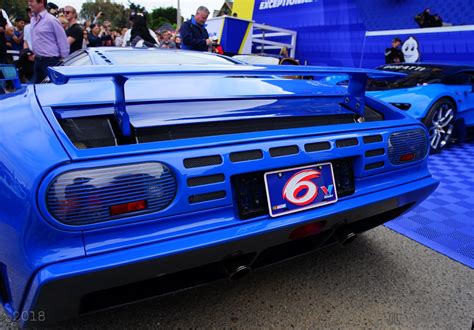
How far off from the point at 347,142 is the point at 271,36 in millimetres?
13721

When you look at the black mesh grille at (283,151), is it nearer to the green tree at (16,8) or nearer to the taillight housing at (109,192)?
the taillight housing at (109,192)

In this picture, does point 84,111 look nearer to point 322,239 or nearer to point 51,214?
point 51,214

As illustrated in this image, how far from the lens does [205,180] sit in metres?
1.25

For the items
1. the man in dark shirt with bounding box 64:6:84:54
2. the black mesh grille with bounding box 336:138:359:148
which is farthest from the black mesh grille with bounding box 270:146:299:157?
the man in dark shirt with bounding box 64:6:84:54

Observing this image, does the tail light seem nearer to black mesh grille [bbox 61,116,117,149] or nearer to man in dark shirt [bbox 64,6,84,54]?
black mesh grille [bbox 61,116,117,149]

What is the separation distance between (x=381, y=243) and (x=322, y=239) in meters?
0.96

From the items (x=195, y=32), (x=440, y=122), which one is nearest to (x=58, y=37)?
(x=195, y=32)

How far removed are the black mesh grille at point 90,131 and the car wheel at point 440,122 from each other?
4.16 meters

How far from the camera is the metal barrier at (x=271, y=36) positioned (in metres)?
13.2

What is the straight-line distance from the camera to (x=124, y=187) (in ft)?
3.72

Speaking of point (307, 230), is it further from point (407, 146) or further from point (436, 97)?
point (436, 97)

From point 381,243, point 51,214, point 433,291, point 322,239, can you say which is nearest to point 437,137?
point 381,243

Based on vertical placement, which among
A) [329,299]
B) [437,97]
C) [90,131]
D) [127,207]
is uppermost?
[90,131]

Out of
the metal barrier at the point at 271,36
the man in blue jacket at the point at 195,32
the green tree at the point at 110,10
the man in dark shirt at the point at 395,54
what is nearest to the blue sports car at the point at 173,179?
the man in blue jacket at the point at 195,32
